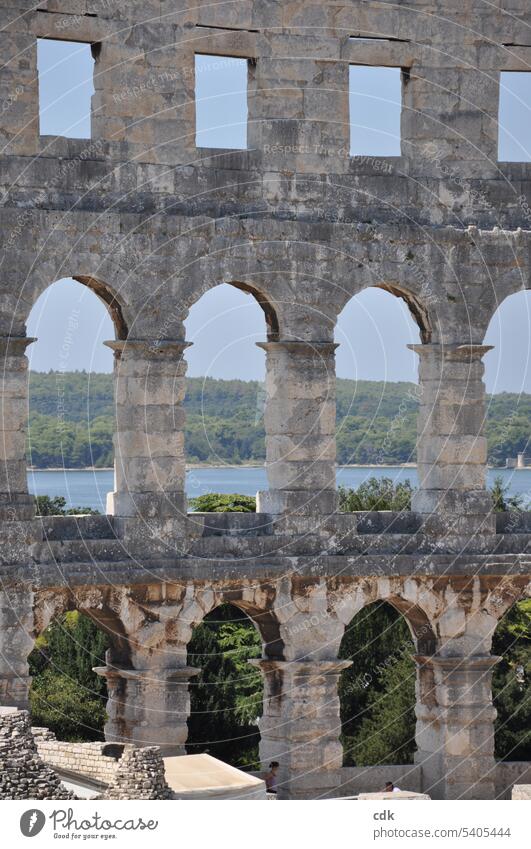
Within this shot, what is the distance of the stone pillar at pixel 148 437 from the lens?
3684 cm

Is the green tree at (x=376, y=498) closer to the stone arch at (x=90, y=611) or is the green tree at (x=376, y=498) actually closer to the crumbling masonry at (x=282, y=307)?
the crumbling masonry at (x=282, y=307)

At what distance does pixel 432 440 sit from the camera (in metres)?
38.8

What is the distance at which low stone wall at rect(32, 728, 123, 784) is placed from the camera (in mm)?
31391

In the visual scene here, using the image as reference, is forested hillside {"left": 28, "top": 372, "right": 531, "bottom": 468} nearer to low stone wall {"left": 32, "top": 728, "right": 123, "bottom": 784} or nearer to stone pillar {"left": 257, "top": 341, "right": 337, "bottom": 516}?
stone pillar {"left": 257, "top": 341, "right": 337, "bottom": 516}

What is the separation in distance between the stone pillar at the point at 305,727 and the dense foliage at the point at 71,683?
1277 centimetres

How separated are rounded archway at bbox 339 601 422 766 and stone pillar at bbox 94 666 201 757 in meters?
13.8

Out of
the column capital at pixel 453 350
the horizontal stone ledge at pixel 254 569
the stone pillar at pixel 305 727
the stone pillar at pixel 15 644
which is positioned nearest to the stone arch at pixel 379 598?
the horizontal stone ledge at pixel 254 569

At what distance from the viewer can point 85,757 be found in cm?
3198

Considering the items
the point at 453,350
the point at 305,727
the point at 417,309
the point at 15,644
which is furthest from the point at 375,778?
the point at 417,309

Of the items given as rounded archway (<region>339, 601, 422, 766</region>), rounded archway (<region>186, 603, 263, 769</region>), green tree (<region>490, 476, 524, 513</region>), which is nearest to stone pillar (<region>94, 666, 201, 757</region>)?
rounded archway (<region>186, 603, 263, 769</region>)

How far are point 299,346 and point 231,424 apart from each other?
24181 mm

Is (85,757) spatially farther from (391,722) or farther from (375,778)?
(391,722)
